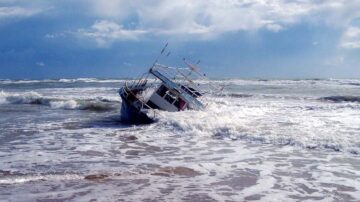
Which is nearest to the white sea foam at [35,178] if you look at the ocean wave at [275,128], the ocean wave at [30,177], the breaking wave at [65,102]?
the ocean wave at [30,177]

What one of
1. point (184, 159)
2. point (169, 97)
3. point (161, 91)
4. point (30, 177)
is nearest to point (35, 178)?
point (30, 177)

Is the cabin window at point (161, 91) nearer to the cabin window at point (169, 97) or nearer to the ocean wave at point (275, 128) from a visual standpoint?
the cabin window at point (169, 97)

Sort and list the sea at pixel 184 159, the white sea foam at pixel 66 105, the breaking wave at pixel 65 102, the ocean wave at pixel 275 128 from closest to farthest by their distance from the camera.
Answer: the sea at pixel 184 159
the ocean wave at pixel 275 128
the breaking wave at pixel 65 102
the white sea foam at pixel 66 105

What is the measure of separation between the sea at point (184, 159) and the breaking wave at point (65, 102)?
Result: 9.08 m

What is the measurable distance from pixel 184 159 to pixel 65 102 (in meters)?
21.1

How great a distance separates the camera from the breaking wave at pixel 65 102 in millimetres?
29831

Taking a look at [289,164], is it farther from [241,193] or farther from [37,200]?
[37,200]

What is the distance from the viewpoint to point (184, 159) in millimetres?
11961

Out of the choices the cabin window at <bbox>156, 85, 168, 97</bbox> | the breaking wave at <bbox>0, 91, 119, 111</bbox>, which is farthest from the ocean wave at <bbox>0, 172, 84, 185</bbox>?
the breaking wave at <bbox>0, 91, 119, 111</bbox>

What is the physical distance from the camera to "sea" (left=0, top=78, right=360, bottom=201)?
28.5 ft

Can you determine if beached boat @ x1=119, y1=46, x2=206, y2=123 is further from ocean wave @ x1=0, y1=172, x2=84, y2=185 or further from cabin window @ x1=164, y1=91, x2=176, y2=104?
ocean wave @ x1=0, y1=172, x2=84, y2=185

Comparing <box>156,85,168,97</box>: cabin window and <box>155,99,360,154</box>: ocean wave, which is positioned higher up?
<box>156,85,168,97</box>: cabin window

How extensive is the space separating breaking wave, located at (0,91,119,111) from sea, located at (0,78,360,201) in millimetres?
9084

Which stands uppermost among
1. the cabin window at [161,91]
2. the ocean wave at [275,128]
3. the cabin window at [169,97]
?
the cabin window at [161,91]
